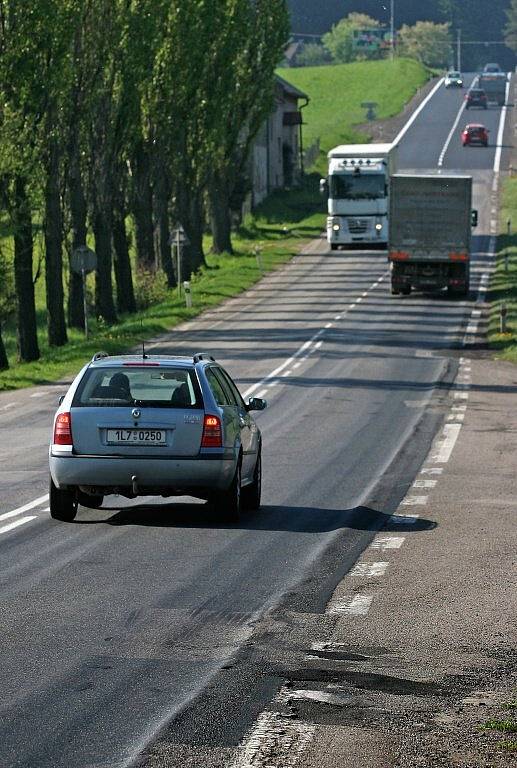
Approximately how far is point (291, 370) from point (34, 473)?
18.1 metres

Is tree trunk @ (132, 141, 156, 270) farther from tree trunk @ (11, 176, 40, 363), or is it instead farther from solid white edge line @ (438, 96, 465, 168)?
solid white edge line @ (438, 96, 465, 168)

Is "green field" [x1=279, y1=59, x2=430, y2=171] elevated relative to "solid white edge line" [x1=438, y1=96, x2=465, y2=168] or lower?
elevated

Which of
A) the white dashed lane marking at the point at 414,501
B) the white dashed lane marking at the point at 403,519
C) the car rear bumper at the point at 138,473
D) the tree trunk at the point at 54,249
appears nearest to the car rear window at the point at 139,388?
the car rear bumper at the point at 138,473

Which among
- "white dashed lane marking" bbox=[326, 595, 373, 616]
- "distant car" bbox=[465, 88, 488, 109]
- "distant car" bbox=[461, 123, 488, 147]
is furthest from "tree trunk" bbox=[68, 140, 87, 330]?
"distant car" bbox=[465, 88, 488, 109]

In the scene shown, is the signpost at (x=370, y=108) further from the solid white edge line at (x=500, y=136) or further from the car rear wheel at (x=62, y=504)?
the car rear wheel at (x=62, y=504)

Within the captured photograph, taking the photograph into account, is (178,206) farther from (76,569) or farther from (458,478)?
(76,569)

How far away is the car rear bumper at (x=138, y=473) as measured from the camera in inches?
552

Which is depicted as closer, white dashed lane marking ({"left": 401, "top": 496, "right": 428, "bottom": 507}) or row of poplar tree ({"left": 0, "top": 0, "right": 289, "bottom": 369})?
white dashed lane marking ({"left": 401, "top": 496, "right": 428, "bottom": 507})

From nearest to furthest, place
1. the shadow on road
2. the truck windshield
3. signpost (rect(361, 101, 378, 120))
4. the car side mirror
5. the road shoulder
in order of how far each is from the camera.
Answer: the road shoulder, the shadow on road, the car side mirror, the truck windshield, signpost (rect(361, 101, 378, 120))

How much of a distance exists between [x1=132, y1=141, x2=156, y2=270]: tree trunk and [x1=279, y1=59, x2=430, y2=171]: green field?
63826 mm

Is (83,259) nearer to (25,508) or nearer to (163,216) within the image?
(163,216)

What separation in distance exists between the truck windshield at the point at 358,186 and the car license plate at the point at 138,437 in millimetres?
53273

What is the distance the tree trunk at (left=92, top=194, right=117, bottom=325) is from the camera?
50000 millimetres

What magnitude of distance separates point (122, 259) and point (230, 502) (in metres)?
41.3
